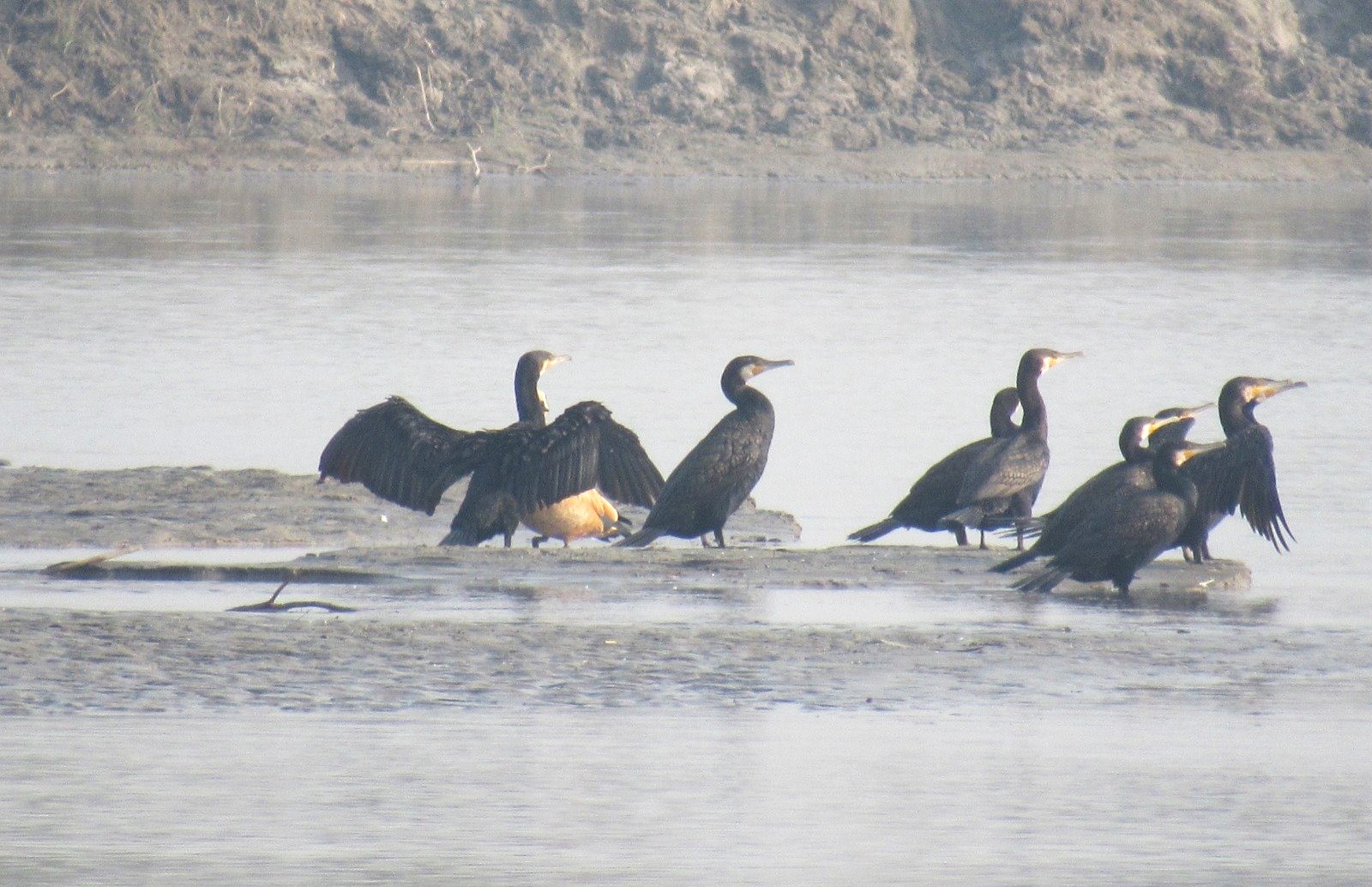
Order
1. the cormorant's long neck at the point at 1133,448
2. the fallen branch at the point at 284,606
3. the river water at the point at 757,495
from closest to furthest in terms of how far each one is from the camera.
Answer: the river water at the point at 757,495, the fallen branch at the point at 284,606, the cormorant's long neck at the point at 1133,448

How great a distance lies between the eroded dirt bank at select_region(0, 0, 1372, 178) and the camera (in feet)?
144

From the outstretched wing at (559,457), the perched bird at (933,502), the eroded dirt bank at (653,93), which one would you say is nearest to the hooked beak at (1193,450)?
the perched bird at (933,502)

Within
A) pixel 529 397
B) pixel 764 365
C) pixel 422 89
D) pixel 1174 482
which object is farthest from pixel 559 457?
pixel 422 89

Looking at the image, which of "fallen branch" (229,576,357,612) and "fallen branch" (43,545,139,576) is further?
"fallen branch" (43,545,139,576)

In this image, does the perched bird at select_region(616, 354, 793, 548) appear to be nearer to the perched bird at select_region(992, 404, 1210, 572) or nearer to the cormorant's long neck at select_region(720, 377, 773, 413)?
the cormorant's long neck at select_region(720, 377, 773, 413)

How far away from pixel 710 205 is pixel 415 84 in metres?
8.49

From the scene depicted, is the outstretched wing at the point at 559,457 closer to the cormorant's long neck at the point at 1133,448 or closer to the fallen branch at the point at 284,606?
the fallen branch at the point at 284,606

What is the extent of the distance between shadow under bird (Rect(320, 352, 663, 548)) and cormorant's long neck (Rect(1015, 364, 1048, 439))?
5.64 feet

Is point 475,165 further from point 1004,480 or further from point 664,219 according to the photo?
point 1004,480

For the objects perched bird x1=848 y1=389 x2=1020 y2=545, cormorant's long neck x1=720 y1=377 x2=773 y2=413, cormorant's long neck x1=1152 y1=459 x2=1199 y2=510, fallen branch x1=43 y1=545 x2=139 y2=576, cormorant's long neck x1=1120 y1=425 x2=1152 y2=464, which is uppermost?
cormorant's long neck x1=720 y1=377 x2=773 y2=413

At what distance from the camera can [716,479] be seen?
9.95 metres

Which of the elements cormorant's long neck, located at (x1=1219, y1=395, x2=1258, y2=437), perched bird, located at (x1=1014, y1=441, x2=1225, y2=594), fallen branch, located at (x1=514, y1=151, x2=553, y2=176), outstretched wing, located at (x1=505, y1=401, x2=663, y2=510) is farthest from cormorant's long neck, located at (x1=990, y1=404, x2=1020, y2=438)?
fallen branch, located at (x1=514, y1=151, x2=553, y2=176)

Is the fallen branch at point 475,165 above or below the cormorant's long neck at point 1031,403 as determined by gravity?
above

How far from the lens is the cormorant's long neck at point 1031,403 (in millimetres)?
10469
